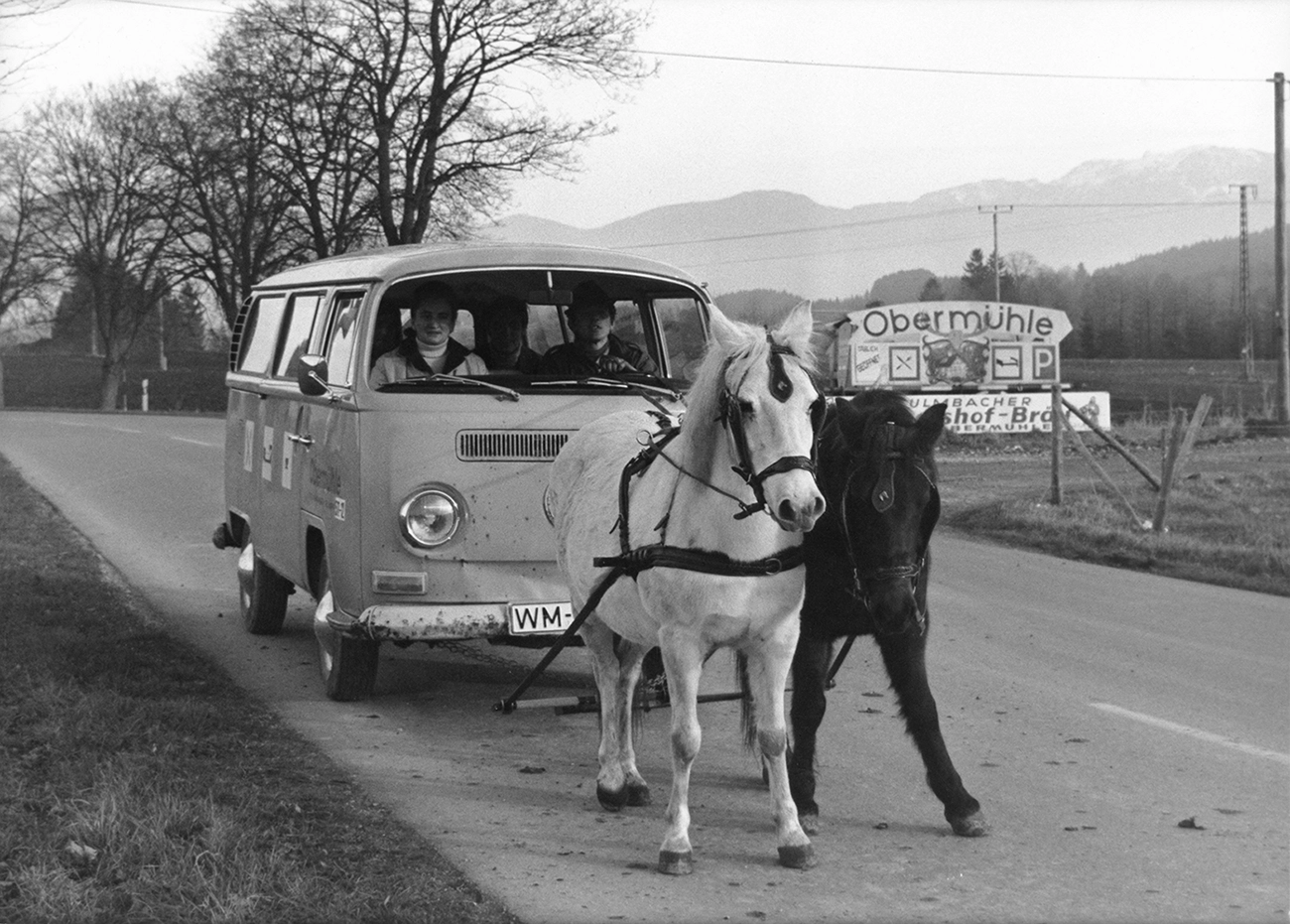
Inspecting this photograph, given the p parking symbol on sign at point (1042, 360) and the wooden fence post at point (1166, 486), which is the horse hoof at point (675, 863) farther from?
the p parking symbol on sign at point (1042, 360)

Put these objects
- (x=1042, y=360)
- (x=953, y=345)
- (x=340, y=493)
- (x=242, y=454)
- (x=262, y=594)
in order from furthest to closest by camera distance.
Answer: (x=1042, y=360) < (x=953, y=345) < (x=242, y=454) < (x=262, y=594) < (x=340, y=493)

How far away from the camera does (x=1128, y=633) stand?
34.1ft

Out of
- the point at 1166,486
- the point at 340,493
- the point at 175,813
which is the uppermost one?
the point at 340,493

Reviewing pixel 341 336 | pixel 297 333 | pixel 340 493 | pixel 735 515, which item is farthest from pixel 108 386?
pixel 735 515

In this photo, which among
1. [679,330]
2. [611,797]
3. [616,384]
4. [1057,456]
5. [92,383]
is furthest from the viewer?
[92,383]

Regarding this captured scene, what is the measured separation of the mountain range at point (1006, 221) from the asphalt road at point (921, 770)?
3.66m

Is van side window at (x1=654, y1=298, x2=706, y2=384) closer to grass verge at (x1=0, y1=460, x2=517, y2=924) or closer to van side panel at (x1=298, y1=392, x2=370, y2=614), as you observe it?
van side panel at (x1=298, y1=392, x2=370, y2=614)

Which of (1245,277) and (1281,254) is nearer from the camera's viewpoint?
(1281,254)

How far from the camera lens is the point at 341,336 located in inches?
332

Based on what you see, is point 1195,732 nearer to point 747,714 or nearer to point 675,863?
point 747,714

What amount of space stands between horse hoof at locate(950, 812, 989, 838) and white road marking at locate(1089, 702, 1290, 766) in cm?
190

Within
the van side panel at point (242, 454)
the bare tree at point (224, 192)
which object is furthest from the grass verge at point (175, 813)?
the bare tree at point (224, 192)

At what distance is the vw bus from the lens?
7.76 meters

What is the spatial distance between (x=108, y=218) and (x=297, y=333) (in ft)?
198
